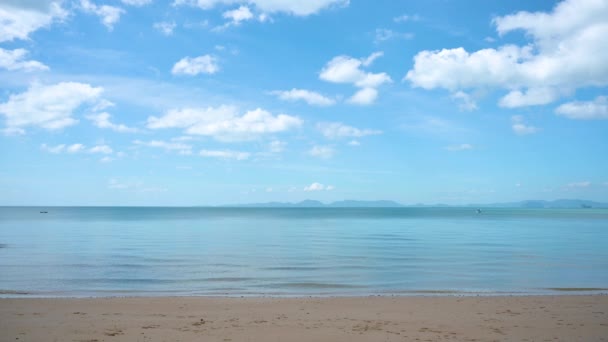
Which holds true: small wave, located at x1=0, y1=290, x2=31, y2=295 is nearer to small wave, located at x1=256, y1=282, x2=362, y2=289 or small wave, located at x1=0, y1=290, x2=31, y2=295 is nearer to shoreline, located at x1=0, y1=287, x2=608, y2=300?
shoreline, located at x1=0, y1=287, x2=608, y2=300

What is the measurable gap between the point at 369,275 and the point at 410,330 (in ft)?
40.6

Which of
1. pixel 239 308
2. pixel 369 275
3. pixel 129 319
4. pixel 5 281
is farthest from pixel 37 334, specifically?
pixel 369 275

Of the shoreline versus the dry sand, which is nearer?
the dry sand

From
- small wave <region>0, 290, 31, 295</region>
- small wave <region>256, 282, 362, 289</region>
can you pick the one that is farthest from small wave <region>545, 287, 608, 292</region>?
small wave <region>0, 290, 31, 295</region>

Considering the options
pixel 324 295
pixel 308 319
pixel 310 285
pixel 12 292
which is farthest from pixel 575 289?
pixel 12 292

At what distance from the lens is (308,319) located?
13977mm

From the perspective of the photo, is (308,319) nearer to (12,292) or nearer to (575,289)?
(12,292)

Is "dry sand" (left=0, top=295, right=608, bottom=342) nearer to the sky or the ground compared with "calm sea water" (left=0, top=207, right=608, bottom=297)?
nearer to the sky

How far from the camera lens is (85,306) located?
52.2ft


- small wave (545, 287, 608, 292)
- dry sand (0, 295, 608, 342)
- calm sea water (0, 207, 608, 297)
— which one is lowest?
calm sea water (0, 207, 608, 297)

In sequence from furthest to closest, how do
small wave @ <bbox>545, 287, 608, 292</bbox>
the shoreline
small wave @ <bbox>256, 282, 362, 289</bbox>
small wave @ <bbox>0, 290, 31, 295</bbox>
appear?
small wave @ <bbox>256, 282, 362, 289</bbox>, small wave @ <bbox>545, 287, 608, 292</bbox>, small wave @ <bbox>0, 290, 31, 295</bbox>, the shoreline

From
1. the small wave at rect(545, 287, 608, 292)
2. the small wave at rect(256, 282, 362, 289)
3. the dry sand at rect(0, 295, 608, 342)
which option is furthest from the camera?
the small wave at rect(256, 282, 362, 289)

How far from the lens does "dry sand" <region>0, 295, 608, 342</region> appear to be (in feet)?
39.4

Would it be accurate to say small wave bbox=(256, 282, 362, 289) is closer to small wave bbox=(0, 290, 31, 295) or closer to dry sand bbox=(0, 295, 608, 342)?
dry sand bbox=(0, 295, 608, 342)
